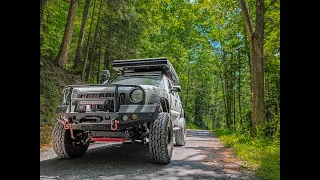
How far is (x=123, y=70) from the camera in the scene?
688cm

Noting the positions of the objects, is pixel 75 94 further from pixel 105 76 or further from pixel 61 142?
pixel 105 76

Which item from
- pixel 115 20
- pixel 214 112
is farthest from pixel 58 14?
pixel 214 112

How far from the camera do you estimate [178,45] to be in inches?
970

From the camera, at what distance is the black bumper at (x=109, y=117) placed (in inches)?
172

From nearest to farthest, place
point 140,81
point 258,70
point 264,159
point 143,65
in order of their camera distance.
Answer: point 264,159
point 140,81
point 143,65
point 258,70

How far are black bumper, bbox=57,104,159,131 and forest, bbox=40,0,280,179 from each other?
2.31 meters

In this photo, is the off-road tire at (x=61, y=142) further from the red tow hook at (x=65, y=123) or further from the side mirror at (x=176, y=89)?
the side mirror at (x=176, y=89)

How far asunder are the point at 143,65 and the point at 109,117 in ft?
7.86

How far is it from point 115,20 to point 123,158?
1109 centimetres

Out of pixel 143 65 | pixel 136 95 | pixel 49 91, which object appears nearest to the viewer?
pixel 136 95

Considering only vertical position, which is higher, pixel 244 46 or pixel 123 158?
pixel 244 46

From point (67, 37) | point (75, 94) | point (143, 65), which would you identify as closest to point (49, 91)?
point (67, 37)

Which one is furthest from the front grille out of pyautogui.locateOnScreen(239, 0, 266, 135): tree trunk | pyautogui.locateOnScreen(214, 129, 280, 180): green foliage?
pyautogui.locateOnScreen(239, 0, 266, 135): tree trunk

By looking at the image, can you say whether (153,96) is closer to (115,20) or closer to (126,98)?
(126,98)
